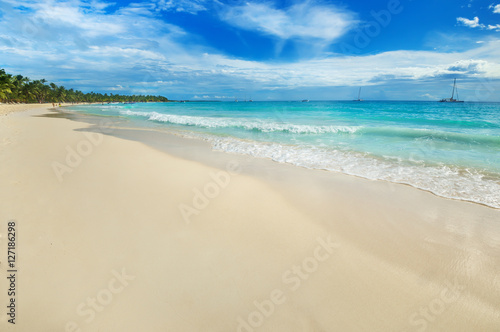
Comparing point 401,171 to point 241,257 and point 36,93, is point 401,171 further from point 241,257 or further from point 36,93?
point 36,93

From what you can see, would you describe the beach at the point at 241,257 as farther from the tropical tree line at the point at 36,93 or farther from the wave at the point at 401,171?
the tropical tree line at the point at 36,93

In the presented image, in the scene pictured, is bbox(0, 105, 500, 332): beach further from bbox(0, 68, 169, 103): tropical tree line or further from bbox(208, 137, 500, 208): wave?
bbox(0, 68, 169, 103): tropical tree line

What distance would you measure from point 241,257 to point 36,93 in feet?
395

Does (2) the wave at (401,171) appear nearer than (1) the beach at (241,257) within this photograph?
No

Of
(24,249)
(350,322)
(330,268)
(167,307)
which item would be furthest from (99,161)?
(350,322)

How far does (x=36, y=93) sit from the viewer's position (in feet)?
281

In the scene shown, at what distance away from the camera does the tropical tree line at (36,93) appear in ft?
196

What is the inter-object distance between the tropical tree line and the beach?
76001 mm

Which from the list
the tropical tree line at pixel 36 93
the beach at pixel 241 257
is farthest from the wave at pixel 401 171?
the tropical tree line at pixel 36 93

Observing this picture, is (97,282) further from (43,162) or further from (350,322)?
(43,162)

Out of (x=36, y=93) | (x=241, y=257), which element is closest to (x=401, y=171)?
(x=241, y=257)

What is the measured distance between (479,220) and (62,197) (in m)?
7.52

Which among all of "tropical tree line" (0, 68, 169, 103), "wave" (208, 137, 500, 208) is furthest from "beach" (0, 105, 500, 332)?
"tropical tree line" (0, 68, 169, 103)

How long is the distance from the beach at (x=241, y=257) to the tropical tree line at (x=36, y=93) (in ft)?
249
